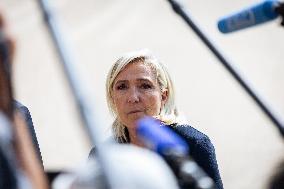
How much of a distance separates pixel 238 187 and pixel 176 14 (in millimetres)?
2133

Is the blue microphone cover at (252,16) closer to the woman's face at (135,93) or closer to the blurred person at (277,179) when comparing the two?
the blurred person at (277,179)

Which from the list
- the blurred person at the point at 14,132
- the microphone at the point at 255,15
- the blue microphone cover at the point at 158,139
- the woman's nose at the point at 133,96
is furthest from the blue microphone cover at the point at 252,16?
the woman's nose at the point at 133,96

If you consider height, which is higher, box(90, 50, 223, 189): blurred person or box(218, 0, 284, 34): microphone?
box(90, 50, 223, 189): blurred person

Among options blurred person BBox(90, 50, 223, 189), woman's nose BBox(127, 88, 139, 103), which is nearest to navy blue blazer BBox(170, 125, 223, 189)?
blurred person BBox(90, 50, 223, 189)

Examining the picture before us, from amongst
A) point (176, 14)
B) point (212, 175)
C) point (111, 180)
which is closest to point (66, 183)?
point (111, 180)

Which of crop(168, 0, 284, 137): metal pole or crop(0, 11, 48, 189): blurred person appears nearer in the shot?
crop(0, 11, 48, 189): blurred person

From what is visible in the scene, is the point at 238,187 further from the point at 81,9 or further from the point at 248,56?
the point at 81,9

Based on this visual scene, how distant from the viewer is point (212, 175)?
104cm

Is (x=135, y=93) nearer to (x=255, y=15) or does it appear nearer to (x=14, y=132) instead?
(x=255, y=15)

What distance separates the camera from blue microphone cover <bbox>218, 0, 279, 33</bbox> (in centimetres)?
54

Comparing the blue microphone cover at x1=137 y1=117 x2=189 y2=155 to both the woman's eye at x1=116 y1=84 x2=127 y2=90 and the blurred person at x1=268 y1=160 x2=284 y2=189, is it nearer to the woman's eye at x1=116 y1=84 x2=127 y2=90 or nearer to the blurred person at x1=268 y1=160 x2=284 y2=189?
the blurred person at x1=268 y1=160 x2=284 y2=189

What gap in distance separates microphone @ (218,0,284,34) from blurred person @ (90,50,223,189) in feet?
1.60

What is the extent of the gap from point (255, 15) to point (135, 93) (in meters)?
0.53

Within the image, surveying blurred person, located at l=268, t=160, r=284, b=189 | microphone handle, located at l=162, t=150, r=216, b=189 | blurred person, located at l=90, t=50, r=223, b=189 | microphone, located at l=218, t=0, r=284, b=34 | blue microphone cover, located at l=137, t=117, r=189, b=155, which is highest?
blurred person, located at l=90, t=50, r=223, b=189
